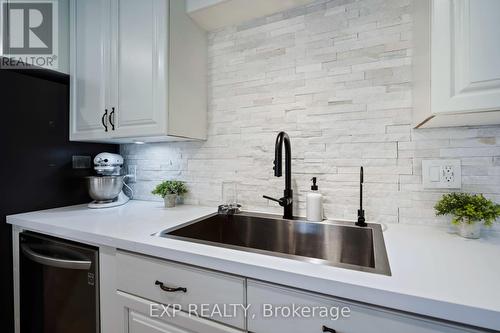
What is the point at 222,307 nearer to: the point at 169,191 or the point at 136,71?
the point at 169,191

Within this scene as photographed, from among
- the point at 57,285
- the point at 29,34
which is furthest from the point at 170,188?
the point at 29,34

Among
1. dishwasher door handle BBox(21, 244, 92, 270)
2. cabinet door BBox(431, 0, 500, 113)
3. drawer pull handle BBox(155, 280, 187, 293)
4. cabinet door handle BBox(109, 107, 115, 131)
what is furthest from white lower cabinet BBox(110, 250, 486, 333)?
cabinet door handle BBox(109, 107, 115, 131)

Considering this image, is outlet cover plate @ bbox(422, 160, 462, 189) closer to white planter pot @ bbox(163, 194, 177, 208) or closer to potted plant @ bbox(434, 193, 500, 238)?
potted plant @ bbox(434, 193, 500, 238)

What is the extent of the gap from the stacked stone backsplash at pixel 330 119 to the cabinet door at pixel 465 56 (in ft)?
1.09

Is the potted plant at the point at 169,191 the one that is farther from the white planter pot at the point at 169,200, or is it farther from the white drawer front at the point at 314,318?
the white drawer front at the point at 314,318

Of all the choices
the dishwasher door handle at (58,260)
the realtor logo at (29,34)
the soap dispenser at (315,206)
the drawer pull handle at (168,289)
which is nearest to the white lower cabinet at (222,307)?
the drawer pull handle at (168,289)

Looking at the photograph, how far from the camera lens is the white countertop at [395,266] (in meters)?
0.49

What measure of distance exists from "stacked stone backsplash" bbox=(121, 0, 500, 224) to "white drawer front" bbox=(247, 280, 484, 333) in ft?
2.05

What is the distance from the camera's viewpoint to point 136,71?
49.8 inches

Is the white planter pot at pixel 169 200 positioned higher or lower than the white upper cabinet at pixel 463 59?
lower

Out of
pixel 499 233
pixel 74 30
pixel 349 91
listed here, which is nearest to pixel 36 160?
pixel 74 30

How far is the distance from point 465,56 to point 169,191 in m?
1.46

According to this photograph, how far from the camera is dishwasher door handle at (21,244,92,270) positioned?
95 cm

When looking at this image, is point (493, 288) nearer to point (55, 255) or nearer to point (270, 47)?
point (270, 47)
